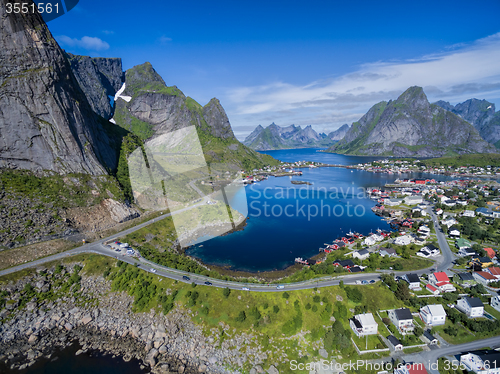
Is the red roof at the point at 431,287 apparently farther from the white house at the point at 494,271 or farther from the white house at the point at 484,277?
the white house at the point at 494,271

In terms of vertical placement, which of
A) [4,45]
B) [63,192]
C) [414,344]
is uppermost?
[4,45]

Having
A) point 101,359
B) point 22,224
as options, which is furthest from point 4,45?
point 101,359

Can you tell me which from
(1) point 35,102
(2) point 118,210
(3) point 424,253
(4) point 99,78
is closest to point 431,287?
(3) point 424,253

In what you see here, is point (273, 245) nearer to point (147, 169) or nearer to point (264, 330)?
point (264, 330)

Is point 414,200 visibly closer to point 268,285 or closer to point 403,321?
point 403,321

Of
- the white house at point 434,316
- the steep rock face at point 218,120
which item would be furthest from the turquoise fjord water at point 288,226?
the steep rock face at point 218,120

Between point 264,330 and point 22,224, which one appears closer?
point 264,330

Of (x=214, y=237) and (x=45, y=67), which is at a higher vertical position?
(x=45, y=67)

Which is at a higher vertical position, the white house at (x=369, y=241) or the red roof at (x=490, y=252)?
the white house at (x=369, y=241)
